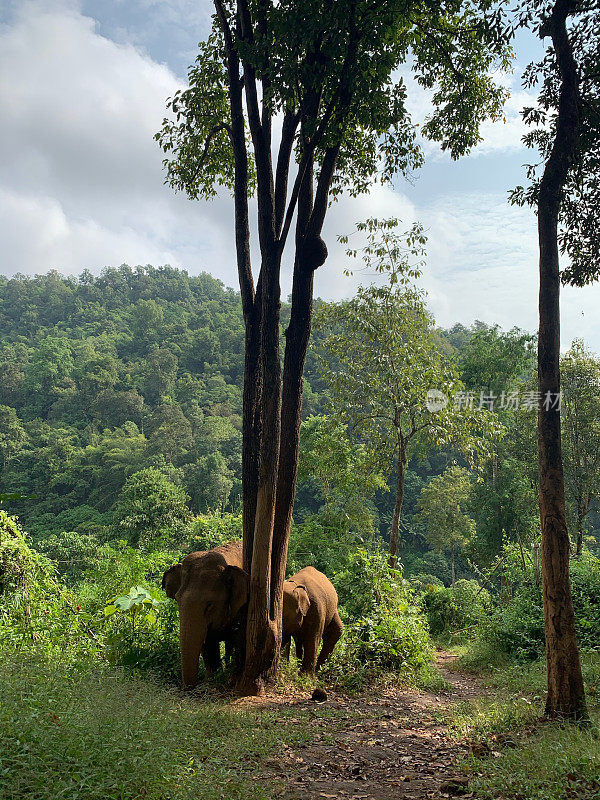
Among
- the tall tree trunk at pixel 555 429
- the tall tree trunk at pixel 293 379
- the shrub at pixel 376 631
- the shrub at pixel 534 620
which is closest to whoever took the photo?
the tall tree trunk at pixel 555 429

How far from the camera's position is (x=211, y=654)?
730 centimetres

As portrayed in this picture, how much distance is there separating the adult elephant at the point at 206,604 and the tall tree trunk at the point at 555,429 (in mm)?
3337

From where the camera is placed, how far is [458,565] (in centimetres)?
3366

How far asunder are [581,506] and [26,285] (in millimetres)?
83530

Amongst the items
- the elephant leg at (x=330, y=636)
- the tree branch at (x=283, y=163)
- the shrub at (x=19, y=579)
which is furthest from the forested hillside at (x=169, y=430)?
the elephant leg at (x=330, y=636)

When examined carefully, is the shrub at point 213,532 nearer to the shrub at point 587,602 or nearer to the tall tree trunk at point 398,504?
the tall tree trunk at point 398,504

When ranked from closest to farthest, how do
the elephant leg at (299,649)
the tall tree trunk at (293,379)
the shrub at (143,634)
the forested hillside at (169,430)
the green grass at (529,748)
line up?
the green grass at (529,748) < the shrub at (143,634) < the tall tree trunk at (293,379) < the elephant leg at (299,649) < the forested hillside at (169,430)

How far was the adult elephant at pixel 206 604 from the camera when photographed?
6684mm

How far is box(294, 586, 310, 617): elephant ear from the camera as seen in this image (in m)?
7.52

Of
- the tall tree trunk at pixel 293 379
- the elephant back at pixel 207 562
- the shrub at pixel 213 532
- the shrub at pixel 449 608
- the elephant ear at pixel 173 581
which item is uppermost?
the tall tree trunk at pixel 293 379

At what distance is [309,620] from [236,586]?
1.24m

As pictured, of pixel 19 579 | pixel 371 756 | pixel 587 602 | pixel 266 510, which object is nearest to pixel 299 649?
pixel 266 510

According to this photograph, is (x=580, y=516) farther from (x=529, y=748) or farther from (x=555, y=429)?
(x=529, y=748)

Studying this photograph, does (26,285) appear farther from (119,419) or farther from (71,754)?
(71,754)
